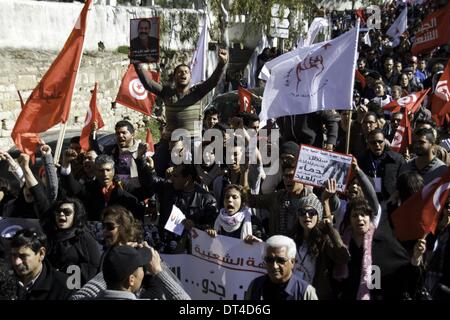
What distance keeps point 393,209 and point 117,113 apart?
1311cm

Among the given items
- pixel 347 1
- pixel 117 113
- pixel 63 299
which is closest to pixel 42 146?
pixel 63 299

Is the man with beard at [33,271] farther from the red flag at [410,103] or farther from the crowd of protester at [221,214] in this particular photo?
the red flag at [410,103]

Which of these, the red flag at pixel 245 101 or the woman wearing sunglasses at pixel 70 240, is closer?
the woman wearing sunglasses at pixel 70 240

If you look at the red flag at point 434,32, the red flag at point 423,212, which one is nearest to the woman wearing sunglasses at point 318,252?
the red flag at point 423,212

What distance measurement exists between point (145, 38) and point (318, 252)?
19.5 feet

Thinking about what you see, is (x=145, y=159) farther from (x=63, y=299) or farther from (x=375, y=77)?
(x=375, y=77)

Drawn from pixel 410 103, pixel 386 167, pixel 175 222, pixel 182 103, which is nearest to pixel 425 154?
pixel 386 167

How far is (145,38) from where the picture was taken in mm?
11133

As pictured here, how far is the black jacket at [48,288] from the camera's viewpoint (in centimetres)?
535

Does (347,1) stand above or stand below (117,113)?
above

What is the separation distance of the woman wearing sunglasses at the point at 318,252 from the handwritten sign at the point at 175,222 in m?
1.09

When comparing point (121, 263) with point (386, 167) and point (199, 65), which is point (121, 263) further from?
point (199, 65)

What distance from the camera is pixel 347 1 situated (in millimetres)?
45188

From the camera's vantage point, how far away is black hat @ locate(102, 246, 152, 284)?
4.66 m
